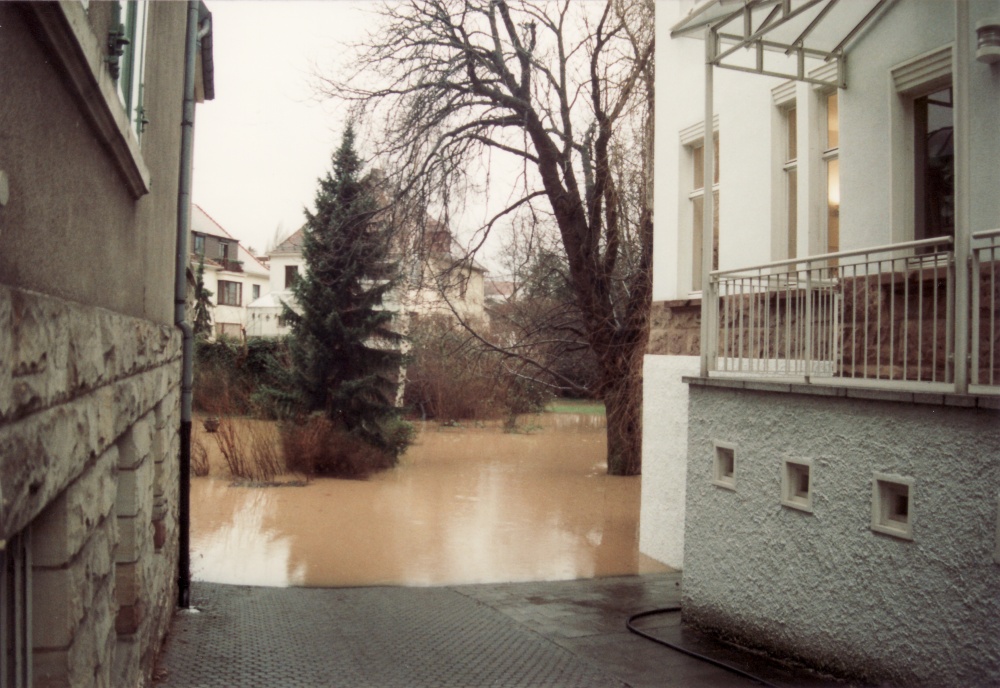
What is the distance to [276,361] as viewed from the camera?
84.8 ft

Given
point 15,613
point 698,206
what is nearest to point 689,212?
point 698,206

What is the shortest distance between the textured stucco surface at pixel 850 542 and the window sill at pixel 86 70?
475 centimetres

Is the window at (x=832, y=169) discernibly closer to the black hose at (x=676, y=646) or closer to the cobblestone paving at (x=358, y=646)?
the black hose at (x=676, y=646)

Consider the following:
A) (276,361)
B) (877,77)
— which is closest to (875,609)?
(877,77)

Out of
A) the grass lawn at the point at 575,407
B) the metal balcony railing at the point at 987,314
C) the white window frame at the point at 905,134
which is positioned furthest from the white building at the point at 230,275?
the metal balcony railing at the point at 987,314

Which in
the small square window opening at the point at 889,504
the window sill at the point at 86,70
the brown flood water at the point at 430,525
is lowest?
the brown flood water at the point at 430,525

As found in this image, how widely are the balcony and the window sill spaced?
14.9 ft

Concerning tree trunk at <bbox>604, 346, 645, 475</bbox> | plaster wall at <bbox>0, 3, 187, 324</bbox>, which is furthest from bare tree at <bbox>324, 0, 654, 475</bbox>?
plaster wall at <bbox>0, 3, 187, 324</bbox>

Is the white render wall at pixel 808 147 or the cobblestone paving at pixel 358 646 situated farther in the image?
the white render wall at pixel 808 147

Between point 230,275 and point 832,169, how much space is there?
44567 millimetres

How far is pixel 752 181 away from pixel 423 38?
840 centimetres

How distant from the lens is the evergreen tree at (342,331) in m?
24.2

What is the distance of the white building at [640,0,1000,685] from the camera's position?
571cm

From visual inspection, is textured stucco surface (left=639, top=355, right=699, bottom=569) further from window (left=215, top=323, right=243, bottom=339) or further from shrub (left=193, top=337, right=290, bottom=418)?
window (left=215, top=323, right=243, bottom=339)
